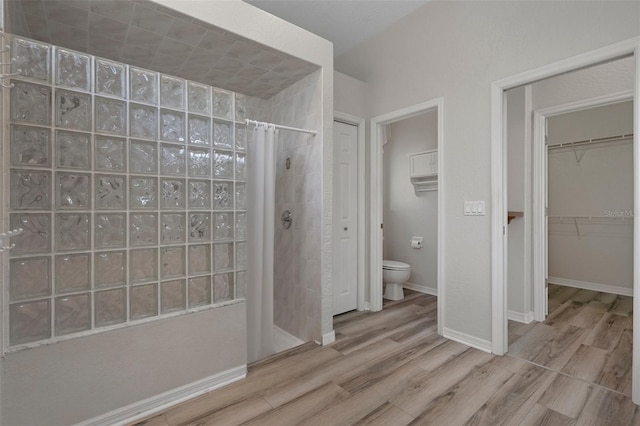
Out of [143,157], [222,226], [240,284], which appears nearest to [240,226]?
[222,226]

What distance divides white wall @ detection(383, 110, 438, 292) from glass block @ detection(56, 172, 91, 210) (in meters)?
3.40

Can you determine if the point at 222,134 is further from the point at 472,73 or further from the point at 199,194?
the point at 472,73

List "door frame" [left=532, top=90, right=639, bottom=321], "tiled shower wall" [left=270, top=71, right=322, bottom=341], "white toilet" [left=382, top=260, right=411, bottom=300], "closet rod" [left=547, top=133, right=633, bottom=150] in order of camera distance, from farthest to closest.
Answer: "closet rod" [left=547, top=133, right=633, bottom=150]
"white toilet" [left=382, top=260, right=411, bottom=300]
"door frame" [left=532, top=90, right=639, bottom=321]
"tiled shower wall" [left=270, top=71, right=322, bottom=341]

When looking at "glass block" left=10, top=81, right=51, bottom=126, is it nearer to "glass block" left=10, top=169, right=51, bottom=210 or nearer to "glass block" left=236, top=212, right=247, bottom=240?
"glass block" left=10, top=169, right=51, bottom=210

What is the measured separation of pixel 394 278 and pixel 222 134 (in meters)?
2.48

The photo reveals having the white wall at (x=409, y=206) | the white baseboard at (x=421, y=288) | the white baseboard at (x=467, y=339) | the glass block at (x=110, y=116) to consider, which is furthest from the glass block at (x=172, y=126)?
the white baseboard at (x=421, y=288)

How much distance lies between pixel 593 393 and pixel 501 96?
1.92 metres

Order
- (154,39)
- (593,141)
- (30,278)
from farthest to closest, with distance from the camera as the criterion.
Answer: (593,141), (154,39), (30,278)

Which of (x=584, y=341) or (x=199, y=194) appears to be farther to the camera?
(x=584, y=341)

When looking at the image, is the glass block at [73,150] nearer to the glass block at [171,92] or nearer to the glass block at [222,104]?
the glass block at [171,92]

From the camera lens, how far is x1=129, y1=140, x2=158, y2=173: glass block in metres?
1.50

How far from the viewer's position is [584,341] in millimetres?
2350

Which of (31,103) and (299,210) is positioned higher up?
(31,103)

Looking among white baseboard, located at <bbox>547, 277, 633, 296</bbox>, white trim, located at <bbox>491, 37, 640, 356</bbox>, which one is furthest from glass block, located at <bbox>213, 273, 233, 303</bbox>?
white baseboard, located at <bbox>547, 277, 633, 296</bbox>
